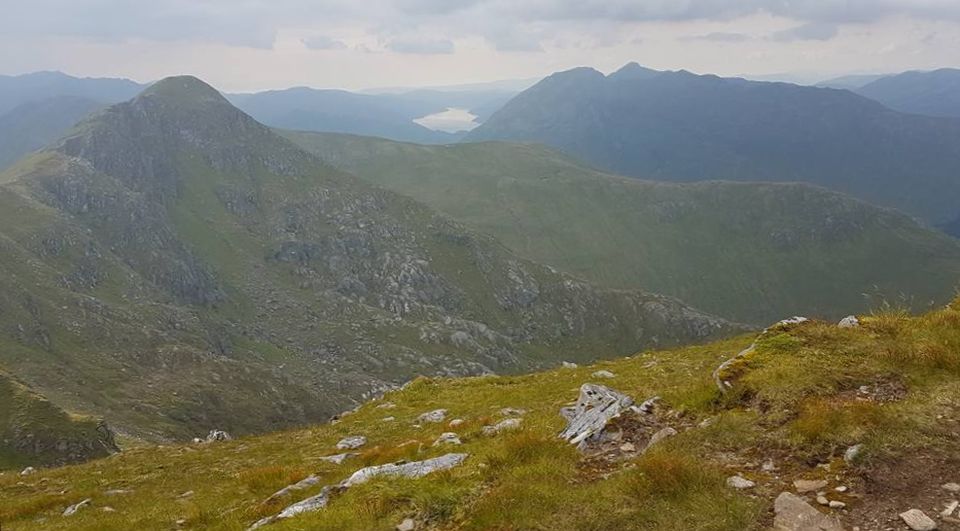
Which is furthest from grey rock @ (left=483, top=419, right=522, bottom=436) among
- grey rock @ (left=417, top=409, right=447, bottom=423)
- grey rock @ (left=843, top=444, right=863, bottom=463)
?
grey rock @ (left=417, top=409, right=447, bottom=423)

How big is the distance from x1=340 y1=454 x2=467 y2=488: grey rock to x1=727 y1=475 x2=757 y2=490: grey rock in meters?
6.47

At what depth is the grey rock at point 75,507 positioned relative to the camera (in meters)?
20.6

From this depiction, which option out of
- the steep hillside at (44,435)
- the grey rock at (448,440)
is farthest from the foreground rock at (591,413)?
the steep hillside at (44,435)

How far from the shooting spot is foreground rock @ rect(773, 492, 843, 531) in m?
10.0

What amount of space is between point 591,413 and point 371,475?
20.7 feet

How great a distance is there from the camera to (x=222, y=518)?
52.7 feet

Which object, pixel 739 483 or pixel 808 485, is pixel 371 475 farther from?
pixel 808 485

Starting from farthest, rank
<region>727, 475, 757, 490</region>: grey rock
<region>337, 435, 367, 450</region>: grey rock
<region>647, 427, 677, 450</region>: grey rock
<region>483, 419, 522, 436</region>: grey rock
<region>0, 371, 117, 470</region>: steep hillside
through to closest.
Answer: <region>0, 371, 117, 470</region>: steep hillside < <region>337, 435, 367, 450</region>: grey rock < <region>483, 419, 522, 436</region>: grey rock < <region>647, 427, 677, 450</region>: grey rock < <region>727, 475, 757, 490</region>: grey rock

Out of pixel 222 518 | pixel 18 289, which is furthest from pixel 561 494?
pixel 18 289

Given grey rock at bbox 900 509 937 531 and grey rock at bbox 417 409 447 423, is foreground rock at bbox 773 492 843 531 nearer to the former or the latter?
grey rock at bbox 900 509 937 531

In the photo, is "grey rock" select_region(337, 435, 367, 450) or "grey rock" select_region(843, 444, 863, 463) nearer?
"grey rock" select_region(843, 444, 863, 463)

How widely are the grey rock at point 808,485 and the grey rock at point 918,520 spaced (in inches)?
53.3

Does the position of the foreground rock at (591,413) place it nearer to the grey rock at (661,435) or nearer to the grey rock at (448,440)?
the grey rock at (661,435)

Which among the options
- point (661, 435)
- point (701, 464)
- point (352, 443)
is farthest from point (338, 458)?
point (701, 464)
